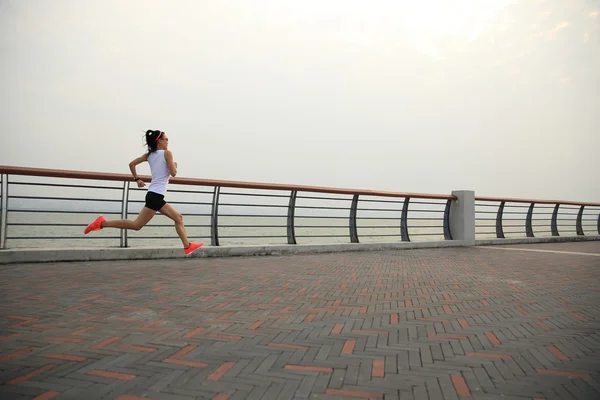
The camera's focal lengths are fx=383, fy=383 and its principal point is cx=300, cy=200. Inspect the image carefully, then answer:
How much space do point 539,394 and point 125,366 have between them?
2.33 m

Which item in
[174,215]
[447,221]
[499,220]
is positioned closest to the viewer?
[174,215]

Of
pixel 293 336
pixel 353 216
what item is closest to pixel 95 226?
pixel 293 336

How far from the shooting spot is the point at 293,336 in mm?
2906

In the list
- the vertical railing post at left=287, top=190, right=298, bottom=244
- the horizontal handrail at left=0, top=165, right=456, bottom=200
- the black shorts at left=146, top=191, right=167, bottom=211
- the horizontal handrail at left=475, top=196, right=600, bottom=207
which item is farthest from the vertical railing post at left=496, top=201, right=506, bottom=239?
the black shorts at left=146, top=191, right=167, bottom=211

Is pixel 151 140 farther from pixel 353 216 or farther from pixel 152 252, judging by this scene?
pixel 353 216

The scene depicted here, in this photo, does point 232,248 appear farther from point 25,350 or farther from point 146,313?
point 25,350

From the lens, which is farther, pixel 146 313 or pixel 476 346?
pixel 146 313

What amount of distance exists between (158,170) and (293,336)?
12.2 ft

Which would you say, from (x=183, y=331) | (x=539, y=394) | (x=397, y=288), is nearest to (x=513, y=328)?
(x=539, y=394)

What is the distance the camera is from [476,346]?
2707mm

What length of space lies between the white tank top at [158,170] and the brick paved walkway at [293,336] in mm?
1243

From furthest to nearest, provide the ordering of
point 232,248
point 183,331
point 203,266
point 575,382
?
point 232,248 < point 203,266 < point 183,331 < point 575,382

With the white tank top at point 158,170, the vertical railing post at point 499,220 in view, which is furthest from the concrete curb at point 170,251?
the vertical railing post at point 499,220

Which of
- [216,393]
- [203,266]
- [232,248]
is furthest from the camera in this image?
[232,248]
